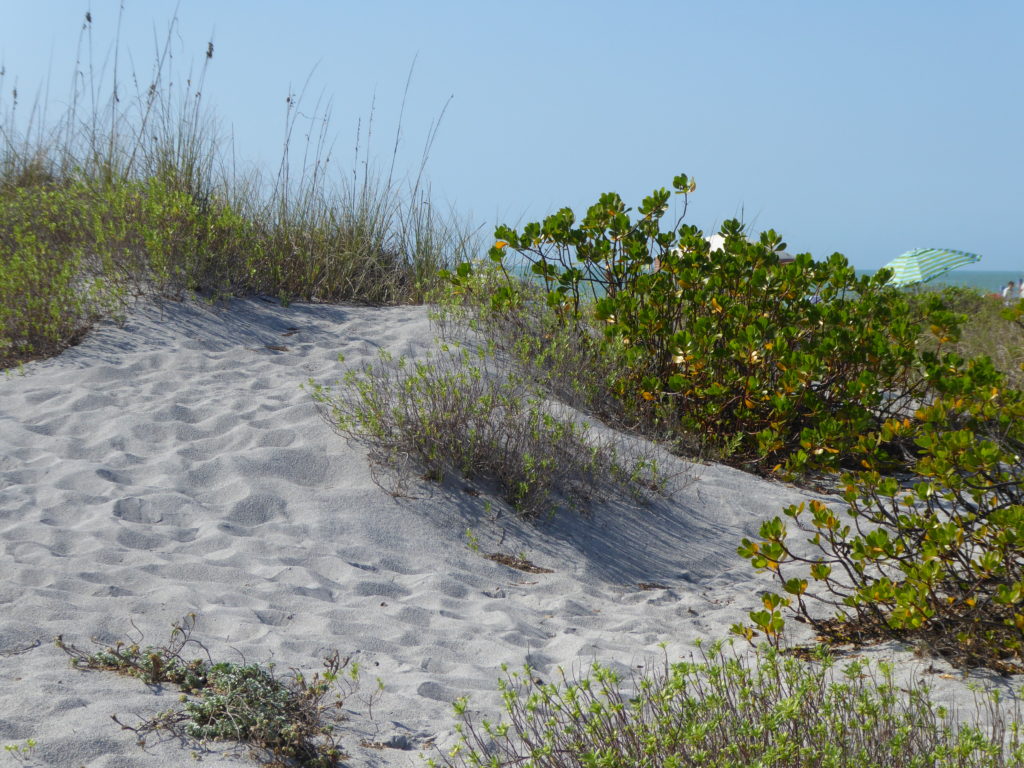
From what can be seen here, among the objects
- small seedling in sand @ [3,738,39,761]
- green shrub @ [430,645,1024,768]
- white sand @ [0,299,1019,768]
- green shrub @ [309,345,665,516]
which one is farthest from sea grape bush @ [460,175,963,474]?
small seedling in sand @ [3,738,39,761]

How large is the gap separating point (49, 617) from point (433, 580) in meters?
1.58

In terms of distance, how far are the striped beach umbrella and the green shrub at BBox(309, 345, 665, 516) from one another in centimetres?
1369

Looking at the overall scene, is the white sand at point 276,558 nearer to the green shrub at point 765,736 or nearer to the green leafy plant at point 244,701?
the green leafy plant at point 244,701

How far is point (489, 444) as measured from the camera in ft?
16.1

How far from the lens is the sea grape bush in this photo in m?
5.39

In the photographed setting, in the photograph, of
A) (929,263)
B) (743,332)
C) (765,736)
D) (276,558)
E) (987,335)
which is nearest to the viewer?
(765,736)

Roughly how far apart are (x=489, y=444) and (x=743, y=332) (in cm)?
187

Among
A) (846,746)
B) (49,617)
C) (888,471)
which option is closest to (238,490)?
(49,617)

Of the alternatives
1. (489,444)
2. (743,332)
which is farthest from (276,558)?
(743,332)

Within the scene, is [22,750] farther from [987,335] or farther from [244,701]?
[987,335]

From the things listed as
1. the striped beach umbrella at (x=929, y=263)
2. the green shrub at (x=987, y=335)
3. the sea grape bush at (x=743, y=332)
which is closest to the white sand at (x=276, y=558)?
the sea grape bush at (x=743, y=332)

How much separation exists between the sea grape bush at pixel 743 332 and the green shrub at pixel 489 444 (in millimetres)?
843

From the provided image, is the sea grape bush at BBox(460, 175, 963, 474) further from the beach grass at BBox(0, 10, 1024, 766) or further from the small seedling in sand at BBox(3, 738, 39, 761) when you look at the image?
the small seedling in sand at BBox(3, 738, 39, 761)

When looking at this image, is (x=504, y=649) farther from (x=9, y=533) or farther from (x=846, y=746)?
(x=9, y=533)
